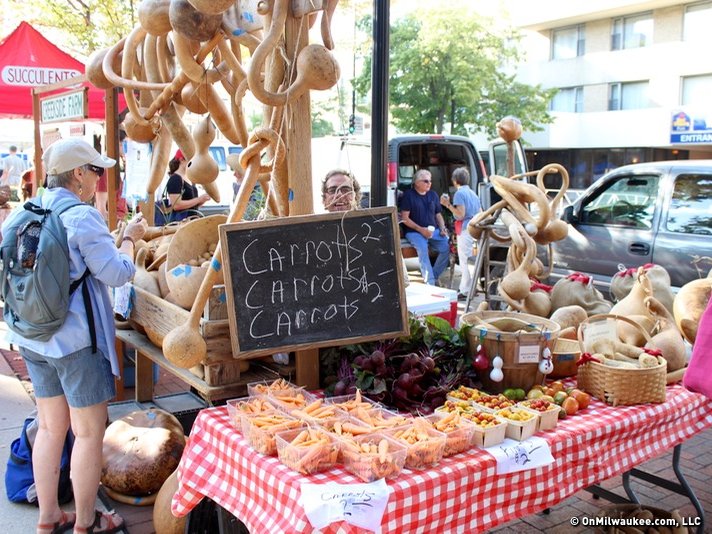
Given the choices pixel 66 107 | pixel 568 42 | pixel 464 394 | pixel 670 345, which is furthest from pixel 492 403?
pixel 568 42

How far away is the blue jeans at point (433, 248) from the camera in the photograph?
8.74 meters

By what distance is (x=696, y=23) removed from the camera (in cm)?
2327

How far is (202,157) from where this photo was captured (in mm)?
3465

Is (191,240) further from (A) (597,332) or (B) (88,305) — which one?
(A) (597,332)

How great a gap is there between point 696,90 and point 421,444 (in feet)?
82.0

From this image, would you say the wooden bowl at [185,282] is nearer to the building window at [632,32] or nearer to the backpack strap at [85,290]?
the backpack strap at [85,290]

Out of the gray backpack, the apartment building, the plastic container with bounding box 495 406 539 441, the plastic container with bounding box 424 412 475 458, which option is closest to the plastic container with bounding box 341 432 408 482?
the plastic container with bounding box 424 412 475 458

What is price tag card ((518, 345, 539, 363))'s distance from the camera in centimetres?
260

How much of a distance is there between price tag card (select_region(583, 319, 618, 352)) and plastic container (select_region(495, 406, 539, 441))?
777mm

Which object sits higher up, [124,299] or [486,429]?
[124,299]

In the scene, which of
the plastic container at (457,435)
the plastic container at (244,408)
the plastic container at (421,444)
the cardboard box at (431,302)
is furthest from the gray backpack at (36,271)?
the cardboard box at (431,302)

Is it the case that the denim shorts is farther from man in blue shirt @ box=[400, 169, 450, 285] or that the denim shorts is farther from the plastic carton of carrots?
man in blue shirt @ box=[400, 169, 450, 285]

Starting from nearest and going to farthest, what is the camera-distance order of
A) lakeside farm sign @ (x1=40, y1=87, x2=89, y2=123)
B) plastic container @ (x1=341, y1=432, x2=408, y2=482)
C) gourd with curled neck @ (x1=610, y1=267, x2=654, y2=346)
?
1. plastic container @ (x1=341, y1=432, x2=408, y2=482)
2. gourd with curled neck @ (x1=610, y1=267, x2=654, y2=346)
3. lakeside farm sign @ (x1=40, y1=87, x2=89, y2=123)

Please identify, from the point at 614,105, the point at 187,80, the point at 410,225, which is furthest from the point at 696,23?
the point at 187,80
